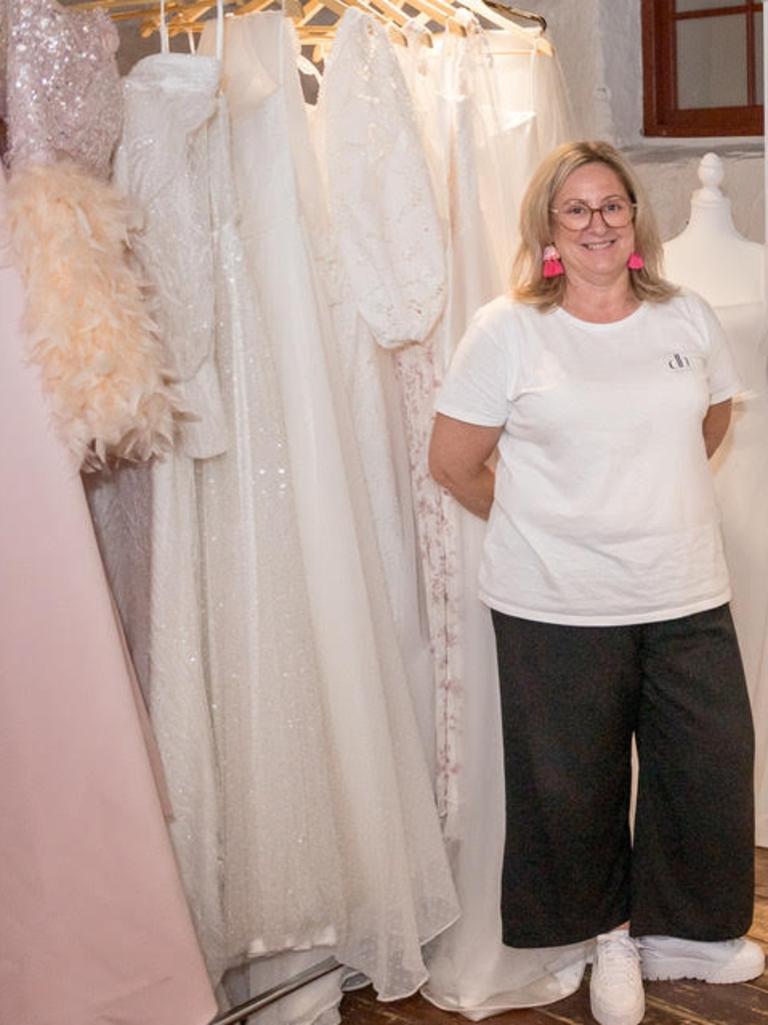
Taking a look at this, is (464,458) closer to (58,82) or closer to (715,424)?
(715,424)

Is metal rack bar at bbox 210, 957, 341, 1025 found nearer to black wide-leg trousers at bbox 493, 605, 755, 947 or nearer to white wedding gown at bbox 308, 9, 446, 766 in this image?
black wide-leg trousers at bbox 493, 605, 755, 947

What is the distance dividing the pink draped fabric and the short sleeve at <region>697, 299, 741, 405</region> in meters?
0.93

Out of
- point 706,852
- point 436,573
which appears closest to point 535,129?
point 436,573

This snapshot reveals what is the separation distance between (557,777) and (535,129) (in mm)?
962

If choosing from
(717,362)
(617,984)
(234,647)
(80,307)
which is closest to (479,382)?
(717,362)

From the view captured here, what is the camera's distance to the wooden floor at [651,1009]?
2238mm

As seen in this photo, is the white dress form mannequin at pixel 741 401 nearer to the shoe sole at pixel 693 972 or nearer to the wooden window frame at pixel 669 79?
the wooden window frame at pixel 669 79

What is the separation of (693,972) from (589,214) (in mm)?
1152

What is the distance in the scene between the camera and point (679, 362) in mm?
2125

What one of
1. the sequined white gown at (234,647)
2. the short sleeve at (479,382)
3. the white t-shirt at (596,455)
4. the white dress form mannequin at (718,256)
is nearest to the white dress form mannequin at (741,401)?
the white dress form mannequin at (718,256)

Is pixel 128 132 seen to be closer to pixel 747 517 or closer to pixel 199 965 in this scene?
pixel 199 965

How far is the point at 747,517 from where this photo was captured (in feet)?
8.84

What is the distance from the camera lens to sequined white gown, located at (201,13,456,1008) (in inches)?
78.9

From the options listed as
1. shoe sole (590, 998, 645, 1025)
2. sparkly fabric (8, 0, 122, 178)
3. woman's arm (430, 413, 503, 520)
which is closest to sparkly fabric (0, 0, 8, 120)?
sparkly fabric (8, 0, 122, 178)
